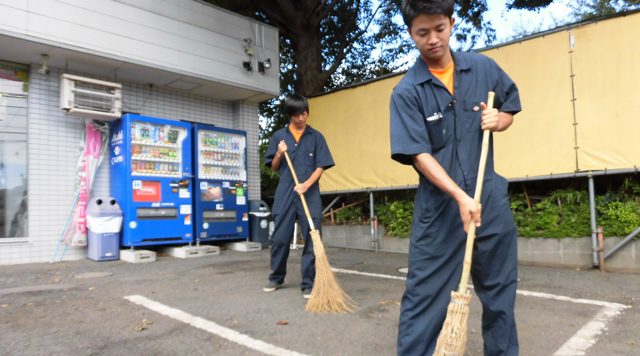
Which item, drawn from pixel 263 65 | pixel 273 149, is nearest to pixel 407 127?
pixel 273 149

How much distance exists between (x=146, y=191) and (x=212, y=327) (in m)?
4.38

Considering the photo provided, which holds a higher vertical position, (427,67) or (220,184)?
(427,67)

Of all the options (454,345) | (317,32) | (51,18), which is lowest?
(454,345)

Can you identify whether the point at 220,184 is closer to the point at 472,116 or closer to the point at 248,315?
the point at 248,315

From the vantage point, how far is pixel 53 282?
4.88 metres

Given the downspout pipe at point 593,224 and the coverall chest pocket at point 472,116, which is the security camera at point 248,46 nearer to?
the downspout pipe at point 593,224

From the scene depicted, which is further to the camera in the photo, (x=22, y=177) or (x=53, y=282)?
(x=22, y=177)

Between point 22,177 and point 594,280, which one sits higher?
point 22,177

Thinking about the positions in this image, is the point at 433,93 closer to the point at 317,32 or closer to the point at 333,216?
the point at 333,216

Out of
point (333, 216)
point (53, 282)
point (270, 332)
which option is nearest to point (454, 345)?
point (270, 332)

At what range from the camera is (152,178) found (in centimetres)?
694

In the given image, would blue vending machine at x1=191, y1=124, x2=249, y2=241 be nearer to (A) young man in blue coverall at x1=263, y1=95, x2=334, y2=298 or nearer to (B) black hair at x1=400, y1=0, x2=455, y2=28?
(A) young man in blue coverall at x1=263, y1=95, x2=334, y2=298

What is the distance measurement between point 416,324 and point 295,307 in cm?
193

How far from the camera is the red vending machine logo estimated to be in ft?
22.1
